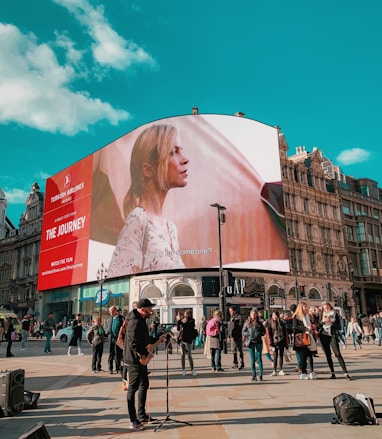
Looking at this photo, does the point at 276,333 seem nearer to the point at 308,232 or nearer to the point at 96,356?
the point at 96,356

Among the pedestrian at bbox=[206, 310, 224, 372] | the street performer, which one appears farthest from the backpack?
the street performer

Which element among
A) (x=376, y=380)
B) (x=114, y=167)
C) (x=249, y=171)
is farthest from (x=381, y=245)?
(x=376, y=380)

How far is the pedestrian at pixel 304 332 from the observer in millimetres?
10625

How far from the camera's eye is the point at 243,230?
4128cm

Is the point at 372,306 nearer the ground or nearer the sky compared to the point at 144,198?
Result: nearer the ground

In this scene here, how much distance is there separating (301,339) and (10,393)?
685 centimetres

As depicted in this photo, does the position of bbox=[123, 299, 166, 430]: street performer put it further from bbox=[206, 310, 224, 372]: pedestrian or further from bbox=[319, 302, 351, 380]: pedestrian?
bbox=[206, 310, 224, 372]: pedestrian

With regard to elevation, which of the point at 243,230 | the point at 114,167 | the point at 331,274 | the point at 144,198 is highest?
the point at 114,167

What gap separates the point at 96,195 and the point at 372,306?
124ft

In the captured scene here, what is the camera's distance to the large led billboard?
41250mm

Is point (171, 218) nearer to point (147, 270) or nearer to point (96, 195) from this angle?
point (147, 270)

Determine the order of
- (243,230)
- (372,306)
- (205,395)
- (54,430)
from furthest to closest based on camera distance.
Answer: (372,306) → (243,230) → (205,395) → (54,430)

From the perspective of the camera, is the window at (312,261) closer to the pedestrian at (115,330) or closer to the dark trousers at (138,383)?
the pedestrian at (115,330)

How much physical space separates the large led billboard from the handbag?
28014mm
